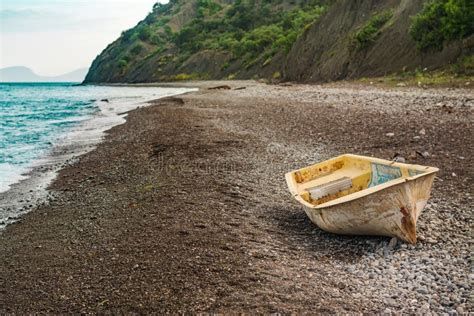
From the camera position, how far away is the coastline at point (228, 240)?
4684mm

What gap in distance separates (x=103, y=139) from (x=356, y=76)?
1914 centimetres

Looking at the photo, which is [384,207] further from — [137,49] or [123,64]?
[137,49]

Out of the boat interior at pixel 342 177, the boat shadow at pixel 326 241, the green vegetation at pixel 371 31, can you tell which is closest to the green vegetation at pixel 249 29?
the green vegetation at pixel 371 31

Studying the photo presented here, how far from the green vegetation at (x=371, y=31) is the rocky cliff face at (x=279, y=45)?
0.07m

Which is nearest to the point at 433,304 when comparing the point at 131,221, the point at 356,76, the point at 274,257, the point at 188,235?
the point at 274,257

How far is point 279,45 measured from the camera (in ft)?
194

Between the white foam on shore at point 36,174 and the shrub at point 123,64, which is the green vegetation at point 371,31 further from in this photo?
the shrub at point 123,64

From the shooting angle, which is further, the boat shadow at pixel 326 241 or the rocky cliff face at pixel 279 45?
the rocky cliff face at pixel 279 45

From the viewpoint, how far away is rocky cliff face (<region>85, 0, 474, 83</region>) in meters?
28.4

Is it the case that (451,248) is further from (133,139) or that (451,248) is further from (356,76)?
(356,76)

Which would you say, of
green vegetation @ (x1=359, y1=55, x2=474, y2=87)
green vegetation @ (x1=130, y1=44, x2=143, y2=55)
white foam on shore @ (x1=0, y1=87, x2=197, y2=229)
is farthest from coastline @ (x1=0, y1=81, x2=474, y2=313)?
green vegetation @ (x1=130, y1=44, x2=143, y2=55)

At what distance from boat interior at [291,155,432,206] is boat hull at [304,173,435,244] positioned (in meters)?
0.90

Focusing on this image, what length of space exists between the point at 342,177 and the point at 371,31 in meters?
26.2

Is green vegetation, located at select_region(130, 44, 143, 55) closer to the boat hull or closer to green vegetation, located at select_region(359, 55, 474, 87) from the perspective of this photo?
green vegetation, located at select_region(359, 55, 474, 87)
